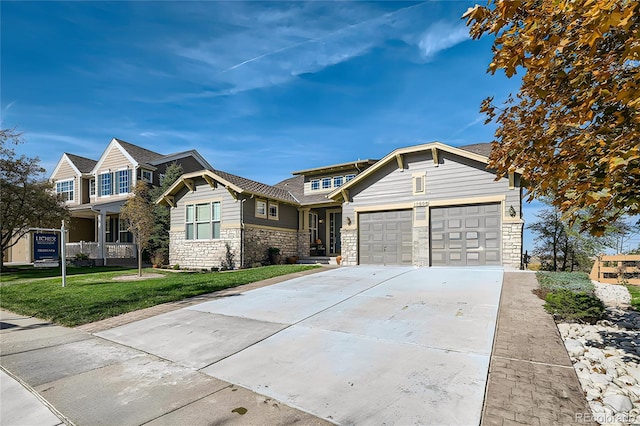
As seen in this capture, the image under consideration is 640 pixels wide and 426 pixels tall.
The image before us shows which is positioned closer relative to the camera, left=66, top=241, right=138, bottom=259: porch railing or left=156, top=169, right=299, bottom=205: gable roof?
left=156, top=169, right=299, bottom=205: gable roof

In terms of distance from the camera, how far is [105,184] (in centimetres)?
2420

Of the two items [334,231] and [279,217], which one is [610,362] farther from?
[334,231]

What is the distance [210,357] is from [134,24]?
33.8ft

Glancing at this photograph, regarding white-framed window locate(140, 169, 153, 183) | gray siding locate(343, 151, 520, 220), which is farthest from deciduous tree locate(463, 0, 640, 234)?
white-framed window locate(140, 169, 153, 183)

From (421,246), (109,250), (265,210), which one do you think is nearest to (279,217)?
(265,210)

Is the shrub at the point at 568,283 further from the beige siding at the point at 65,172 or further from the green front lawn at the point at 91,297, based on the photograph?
the beige siding at the point at 65,172

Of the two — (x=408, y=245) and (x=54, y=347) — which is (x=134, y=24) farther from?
(x=408, y=245)

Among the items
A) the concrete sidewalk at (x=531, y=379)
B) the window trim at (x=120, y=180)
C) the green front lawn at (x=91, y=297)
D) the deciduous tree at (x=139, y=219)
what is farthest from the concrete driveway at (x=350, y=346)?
the window trim at (x=120, y=180)

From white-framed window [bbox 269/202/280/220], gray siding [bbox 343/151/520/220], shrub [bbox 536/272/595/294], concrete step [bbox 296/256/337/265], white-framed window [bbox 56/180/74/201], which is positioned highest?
white-framed window [bbox 56/180/74/201]

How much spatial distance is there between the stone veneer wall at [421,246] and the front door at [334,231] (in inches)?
274

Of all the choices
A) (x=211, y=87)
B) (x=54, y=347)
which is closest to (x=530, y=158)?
(x=54, y=347)

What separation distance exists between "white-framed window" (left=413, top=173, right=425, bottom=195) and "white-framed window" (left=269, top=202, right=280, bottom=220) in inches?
335

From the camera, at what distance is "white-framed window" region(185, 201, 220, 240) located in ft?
60.3

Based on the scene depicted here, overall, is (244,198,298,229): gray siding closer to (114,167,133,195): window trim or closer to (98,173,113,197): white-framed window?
(114,167,133,195): window trim
